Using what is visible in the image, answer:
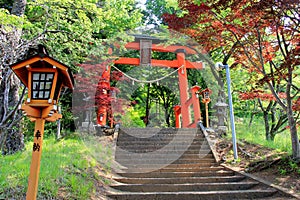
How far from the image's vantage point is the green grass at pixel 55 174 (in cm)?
305

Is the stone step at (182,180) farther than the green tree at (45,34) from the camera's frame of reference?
Yes

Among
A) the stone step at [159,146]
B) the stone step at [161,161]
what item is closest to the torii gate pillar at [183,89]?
the stone step at [159,146]

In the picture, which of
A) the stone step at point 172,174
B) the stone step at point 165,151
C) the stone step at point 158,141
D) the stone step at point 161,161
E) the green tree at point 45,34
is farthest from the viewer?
the stone step at point 158,141

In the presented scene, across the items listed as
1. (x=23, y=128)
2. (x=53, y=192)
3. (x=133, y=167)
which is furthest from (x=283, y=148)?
(x=23, y=128)

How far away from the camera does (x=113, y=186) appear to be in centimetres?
426

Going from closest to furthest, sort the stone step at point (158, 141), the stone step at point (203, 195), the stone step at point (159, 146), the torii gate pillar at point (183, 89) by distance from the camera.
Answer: the stone step at point (203, 195)
the stone step at point (159, 146)
the stone step at point (158, 141)
the torii gate pillar at point (183, 89)

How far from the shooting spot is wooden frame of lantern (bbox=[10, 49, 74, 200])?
2438mm

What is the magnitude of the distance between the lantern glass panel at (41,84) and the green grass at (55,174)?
1307 millimetres

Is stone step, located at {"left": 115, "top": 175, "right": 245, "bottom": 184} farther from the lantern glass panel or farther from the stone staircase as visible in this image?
the lantern glass panel

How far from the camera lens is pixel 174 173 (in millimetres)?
4965

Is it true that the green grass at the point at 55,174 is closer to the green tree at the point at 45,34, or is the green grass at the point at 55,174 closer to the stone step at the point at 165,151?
the green tree at the point at 45,34

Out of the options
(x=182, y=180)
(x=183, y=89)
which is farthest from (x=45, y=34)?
(x=183, y=89)

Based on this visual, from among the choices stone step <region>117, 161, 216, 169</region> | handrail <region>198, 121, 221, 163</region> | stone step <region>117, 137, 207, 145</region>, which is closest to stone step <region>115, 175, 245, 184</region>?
stone step <region>117, 161, 216, 169</region>

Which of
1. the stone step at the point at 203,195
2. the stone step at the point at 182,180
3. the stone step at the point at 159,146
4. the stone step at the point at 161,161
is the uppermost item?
the stone step at the point at 159,146
